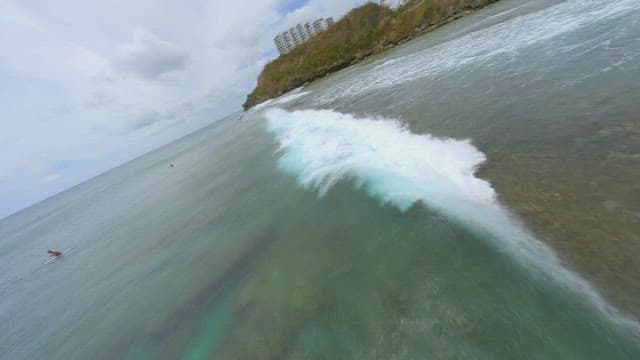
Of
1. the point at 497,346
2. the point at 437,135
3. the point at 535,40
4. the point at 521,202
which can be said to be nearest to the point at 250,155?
the point at 437,135

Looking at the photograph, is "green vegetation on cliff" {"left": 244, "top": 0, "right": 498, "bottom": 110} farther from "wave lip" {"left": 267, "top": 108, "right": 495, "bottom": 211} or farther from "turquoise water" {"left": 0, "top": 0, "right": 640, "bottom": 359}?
"wave lip" {"left": 267, "top": 108, "right": 495, "bottom": 211}

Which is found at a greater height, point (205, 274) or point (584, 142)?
point (584, 142)

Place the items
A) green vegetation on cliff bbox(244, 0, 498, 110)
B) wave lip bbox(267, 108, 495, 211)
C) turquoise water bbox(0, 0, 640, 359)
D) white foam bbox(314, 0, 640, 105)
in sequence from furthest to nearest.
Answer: green vegetation on cliff bbox(244, 0, 498, 110), white foam bbox(314, 0, 640, 105), wave lip bbox(267, 108, 495, 211), turquoise water bbox(0, 0, 640, 359)

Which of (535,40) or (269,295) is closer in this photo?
(269,295)

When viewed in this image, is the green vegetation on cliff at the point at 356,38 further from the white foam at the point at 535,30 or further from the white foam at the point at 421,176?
the white foam at the point at 421,176

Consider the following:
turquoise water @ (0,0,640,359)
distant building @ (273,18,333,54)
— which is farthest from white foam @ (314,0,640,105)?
distant building @ (273,18,333,54)

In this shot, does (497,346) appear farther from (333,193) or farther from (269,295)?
(333,193)

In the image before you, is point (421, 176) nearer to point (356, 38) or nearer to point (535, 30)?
point (535, 30)

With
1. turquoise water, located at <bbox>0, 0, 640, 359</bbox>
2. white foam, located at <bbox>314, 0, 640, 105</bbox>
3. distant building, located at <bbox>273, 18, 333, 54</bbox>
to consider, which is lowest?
turquoise water, located at <bbox>0, 0, 640, 359</bbox>

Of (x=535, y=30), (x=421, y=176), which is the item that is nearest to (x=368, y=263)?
(x=421, y=176)
